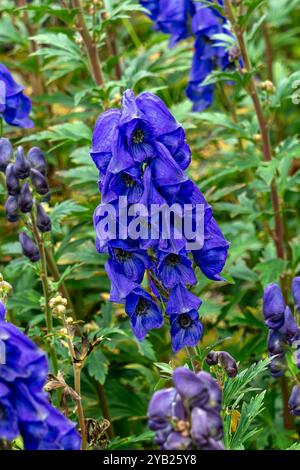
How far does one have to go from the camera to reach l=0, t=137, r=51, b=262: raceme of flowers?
3.53 m

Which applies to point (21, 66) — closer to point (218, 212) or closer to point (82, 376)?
point (218, 212)

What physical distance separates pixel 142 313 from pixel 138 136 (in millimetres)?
604

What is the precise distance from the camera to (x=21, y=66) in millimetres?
5641

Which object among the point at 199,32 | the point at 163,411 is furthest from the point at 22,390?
the point at 199,32

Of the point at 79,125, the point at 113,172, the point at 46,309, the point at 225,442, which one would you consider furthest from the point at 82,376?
the point at 113,172

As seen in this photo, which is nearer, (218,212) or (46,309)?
(46,309)

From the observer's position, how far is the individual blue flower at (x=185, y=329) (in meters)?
3.01

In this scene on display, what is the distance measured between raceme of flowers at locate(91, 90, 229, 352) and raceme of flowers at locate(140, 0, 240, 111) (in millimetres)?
2226

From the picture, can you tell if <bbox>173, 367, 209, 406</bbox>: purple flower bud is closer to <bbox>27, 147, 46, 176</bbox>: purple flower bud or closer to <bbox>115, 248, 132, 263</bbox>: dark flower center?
<bbox>115, 248, 132, 263</bbox>: dark flower center

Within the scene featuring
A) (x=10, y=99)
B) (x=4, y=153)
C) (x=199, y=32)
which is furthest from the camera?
(x=199, y=32)

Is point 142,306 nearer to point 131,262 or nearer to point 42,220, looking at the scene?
point 131,262

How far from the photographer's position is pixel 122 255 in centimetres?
295

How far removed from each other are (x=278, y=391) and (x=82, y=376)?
1.03m

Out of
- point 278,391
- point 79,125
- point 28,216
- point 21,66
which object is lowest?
point 278,391
